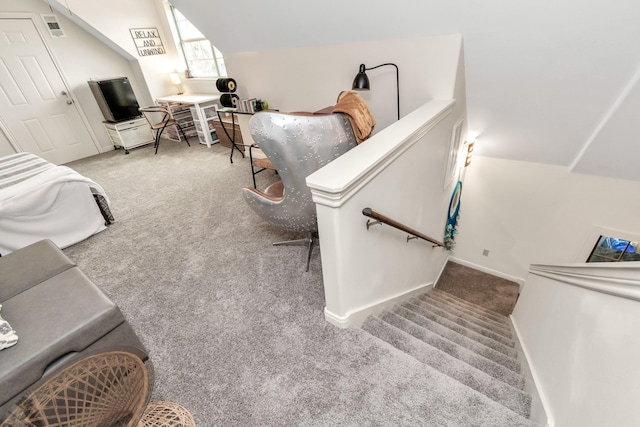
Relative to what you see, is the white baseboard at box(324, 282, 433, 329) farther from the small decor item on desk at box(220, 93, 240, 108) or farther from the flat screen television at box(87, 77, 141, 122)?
the flat screen television at box(87, 77, 141, 122)

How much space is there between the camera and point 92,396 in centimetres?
84

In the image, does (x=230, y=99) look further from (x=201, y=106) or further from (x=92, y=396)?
(x=92, y=396)

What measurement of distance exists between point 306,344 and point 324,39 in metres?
2.76

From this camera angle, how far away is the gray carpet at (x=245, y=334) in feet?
3.95

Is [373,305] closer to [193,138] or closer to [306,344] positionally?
[306,344]

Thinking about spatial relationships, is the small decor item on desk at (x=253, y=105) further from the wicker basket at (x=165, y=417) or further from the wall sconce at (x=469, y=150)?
the wicker basket at (x=165, y=417)

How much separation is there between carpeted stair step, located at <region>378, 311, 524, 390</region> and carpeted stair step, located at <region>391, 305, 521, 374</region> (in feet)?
0.40

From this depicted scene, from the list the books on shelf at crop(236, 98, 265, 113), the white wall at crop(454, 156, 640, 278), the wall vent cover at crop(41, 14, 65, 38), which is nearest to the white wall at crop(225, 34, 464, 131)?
the books on shelf at crop(236, 98, 265, 113)

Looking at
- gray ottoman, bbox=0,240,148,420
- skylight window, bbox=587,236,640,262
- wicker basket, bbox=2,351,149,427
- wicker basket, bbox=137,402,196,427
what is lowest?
skylight window, bbox=587,236,640,262

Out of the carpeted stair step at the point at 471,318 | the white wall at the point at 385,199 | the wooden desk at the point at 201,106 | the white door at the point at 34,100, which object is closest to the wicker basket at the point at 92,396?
the white wall at the point at 385,199

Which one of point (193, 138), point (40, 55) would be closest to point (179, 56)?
point (193, 138)

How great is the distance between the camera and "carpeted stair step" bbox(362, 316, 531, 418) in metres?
1.29

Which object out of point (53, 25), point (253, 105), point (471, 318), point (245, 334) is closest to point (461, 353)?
point (471, 318)

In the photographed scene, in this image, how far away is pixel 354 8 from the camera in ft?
7.38
